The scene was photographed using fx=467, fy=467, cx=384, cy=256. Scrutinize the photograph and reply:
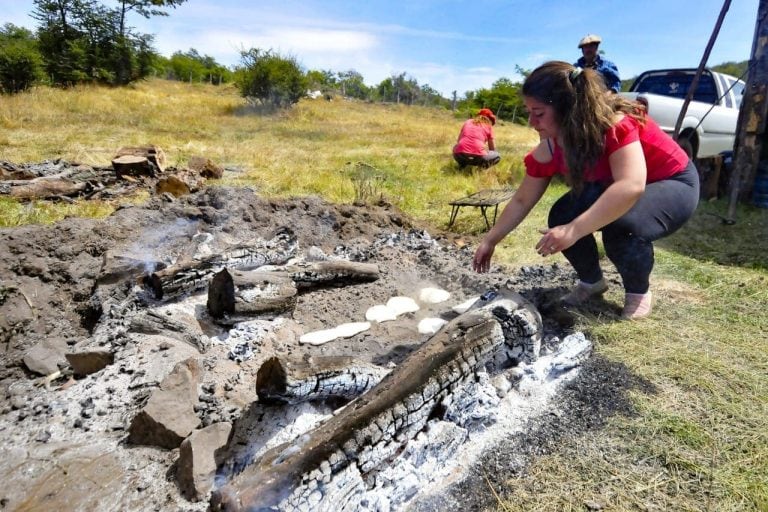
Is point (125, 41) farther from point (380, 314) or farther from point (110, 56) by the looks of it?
point (380, 314)

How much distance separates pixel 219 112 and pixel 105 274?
68.3ft

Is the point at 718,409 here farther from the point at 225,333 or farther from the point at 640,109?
the point at 225,333

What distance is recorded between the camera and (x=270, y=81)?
24.9m

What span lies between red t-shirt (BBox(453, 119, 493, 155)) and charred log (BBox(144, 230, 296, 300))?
19.5 feet

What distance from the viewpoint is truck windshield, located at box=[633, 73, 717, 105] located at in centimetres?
768

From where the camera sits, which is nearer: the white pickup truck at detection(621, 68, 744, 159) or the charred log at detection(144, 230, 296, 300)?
the charred log at detection(144, 230, 296, 300)

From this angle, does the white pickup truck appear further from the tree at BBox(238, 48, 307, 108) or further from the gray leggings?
the tree at BBox(238, 48, 307, 108)

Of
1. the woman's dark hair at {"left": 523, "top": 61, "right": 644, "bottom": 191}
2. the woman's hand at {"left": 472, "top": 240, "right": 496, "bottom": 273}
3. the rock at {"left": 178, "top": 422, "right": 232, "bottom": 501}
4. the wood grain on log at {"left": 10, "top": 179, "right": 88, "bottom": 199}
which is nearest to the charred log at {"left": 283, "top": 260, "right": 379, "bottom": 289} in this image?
the woman's hand at {"left": 472, "top": 240, "right": 496, "bottom": 273}

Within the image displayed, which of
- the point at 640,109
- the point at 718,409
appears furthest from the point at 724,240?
the point at 718,409

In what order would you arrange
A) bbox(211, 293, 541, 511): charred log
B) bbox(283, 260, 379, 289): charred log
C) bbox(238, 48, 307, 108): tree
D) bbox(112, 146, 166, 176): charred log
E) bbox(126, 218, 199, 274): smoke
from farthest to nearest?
1. bbox(238, 48, 307, 108): tree
2. bbox(112, 146, 166, 176): charred log
3. bbox(126, 218, 199, 274): smoke
4. bbox(283, 260, 379, 289): charred log
5. bbox(211, 293, 541, 511): charred log

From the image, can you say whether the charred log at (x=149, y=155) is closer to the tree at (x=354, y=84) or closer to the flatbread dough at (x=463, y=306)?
the flatbread dough at (x=463, y=306)

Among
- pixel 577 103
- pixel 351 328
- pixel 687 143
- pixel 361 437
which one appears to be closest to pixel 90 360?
pixel 351 328

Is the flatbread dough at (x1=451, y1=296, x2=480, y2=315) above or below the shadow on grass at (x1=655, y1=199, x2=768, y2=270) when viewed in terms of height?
below

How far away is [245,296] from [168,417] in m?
1.04
